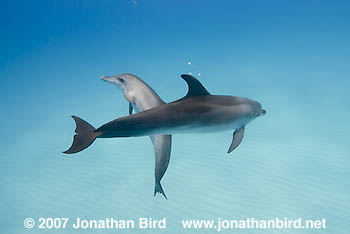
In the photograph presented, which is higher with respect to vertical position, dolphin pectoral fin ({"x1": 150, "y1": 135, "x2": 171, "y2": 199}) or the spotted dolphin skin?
the spotted dolphin skin

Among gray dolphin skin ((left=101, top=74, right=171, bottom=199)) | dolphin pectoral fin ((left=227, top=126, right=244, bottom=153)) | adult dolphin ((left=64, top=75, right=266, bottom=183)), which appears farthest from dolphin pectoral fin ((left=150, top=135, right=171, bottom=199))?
dolphin pectoral fin ((left=227, top=126, right=244, bottom=153))

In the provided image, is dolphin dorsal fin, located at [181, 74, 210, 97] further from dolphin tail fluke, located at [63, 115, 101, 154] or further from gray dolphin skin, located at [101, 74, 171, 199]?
dolphin tail fluke, located at [63, 115, 101, 154]

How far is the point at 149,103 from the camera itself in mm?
5168

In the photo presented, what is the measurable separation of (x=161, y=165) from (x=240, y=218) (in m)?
2.19

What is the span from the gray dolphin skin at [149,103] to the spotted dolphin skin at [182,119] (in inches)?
32.2

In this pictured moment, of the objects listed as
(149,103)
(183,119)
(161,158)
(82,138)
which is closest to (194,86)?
(183,119)

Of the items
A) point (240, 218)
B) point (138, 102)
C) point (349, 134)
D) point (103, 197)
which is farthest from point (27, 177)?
point (349, 134)

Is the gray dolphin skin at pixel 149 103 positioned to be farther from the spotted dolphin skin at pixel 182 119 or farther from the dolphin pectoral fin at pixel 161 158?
the spotted dolphin skin at pixel 182 119

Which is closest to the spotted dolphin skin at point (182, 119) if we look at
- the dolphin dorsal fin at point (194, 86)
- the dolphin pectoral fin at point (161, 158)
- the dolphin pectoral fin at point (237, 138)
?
the dolphin dorsal fin at point (194, 86)

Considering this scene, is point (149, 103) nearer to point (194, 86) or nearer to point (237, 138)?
point (194, 86)

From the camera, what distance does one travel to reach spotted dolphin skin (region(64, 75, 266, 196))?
321 cm

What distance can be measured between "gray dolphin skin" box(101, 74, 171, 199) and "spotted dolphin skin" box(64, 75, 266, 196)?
2.69 feet

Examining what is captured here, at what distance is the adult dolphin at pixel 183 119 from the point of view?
3207 mm

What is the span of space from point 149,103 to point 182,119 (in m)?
1.74
